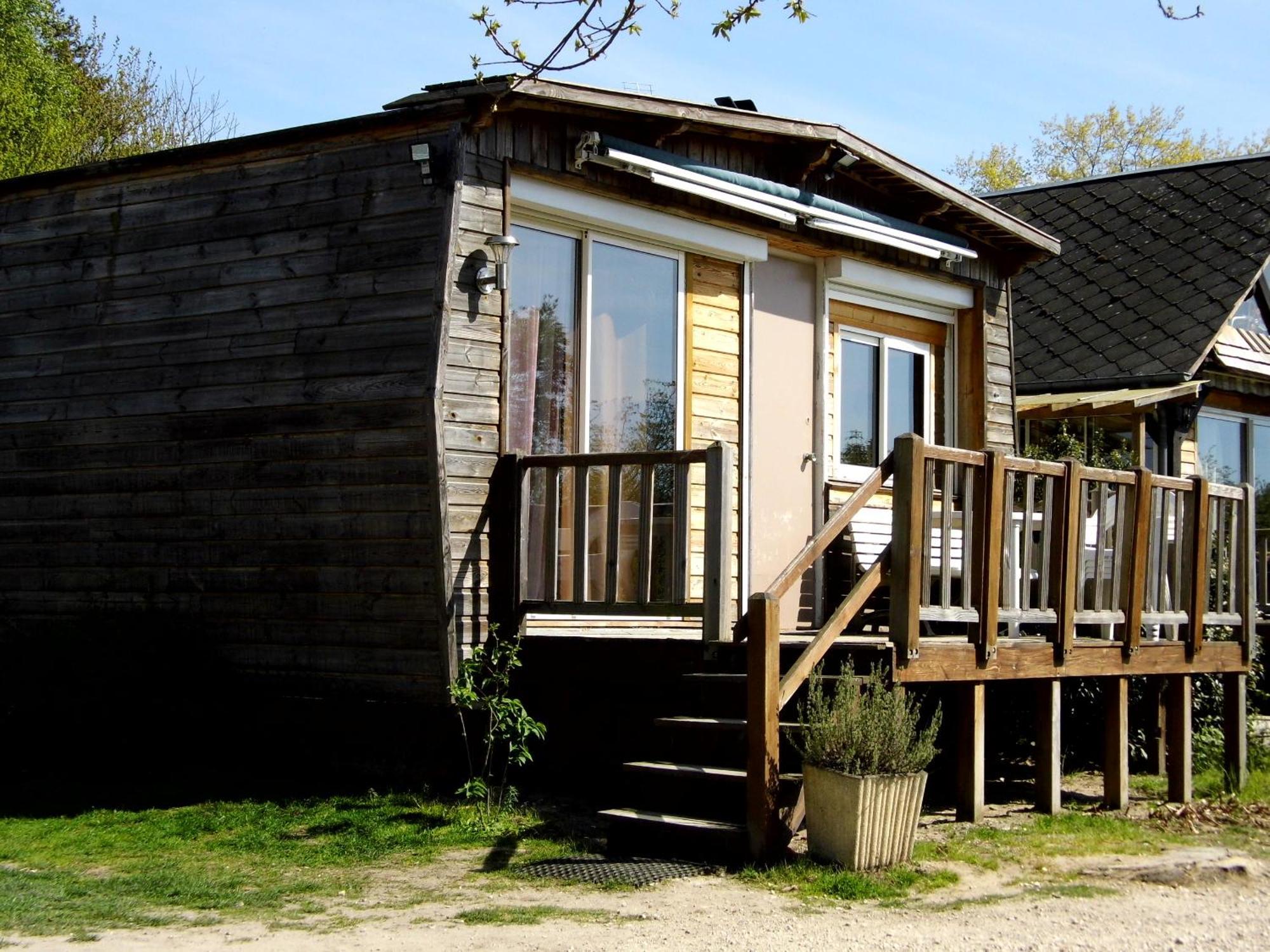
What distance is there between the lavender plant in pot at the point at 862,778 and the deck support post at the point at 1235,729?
4.38 metres

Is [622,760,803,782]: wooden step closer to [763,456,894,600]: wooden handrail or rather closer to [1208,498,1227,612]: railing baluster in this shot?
[763,456,894,600]: wooden handrail

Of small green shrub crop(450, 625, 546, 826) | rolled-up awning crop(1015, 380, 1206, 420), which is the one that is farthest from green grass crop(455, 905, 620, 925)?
rolled-up awning crop(1015, 380, 1206, 420)

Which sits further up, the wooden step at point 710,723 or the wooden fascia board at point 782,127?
the wooden fascia board at point 782,127

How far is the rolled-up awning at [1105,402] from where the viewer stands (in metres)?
14.2

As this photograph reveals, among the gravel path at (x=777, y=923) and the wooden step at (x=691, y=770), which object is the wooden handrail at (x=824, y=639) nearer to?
the wooden step at (x=691, y=770)

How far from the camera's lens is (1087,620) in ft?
30.1

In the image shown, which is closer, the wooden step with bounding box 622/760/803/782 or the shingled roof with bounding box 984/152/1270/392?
the wooden step with bounding box 622/760/803/782

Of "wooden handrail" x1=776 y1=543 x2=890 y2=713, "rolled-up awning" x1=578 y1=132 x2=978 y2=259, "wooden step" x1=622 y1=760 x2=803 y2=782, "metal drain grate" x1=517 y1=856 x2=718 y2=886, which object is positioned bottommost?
"metal drain grate" x1=517 y1=856 x2=718 y2=886

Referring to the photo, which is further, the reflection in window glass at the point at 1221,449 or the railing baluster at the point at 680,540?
the reflection in window glass at the point at 1221,449

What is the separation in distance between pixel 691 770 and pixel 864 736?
3.04ft

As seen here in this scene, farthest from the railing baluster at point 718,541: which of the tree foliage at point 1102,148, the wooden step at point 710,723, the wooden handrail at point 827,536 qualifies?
the tree foliage at point 1102,148

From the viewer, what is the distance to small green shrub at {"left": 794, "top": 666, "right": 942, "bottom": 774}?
7.16 m

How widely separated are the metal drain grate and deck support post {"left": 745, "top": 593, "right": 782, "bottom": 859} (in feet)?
0.96

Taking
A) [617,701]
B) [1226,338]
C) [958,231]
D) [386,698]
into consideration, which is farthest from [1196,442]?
[386,698]
